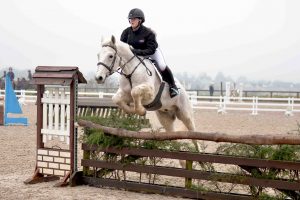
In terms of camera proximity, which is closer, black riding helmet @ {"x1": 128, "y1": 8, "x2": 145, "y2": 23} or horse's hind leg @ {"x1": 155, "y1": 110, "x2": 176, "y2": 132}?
black riding helmet @ {"x1": 128, "y1": 8, "x2": 145, "y2": 23}

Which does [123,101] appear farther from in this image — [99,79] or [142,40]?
[142,40]

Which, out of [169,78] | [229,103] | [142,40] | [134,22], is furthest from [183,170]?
[229,103]

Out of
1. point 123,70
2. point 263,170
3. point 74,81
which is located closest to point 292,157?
point 263,170

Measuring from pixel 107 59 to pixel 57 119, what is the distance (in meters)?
0.98

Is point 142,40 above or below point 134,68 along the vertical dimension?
above

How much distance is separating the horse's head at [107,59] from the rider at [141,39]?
0.40 m

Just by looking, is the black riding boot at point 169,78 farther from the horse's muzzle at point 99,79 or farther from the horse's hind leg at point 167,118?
the horse's muzzle at point 99,79

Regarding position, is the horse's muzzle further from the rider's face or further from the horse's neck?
the rider's face

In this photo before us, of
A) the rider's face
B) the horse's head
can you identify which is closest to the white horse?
the horse's head

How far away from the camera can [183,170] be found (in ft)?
17.3

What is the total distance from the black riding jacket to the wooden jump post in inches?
29.7

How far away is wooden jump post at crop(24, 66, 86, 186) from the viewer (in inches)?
238

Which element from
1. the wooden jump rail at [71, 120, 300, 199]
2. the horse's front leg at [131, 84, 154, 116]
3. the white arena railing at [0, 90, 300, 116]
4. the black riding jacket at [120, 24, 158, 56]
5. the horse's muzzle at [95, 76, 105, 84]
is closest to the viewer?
the wooden jump rail at [71, 120, 300, 199]

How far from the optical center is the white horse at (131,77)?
5.71 meters
